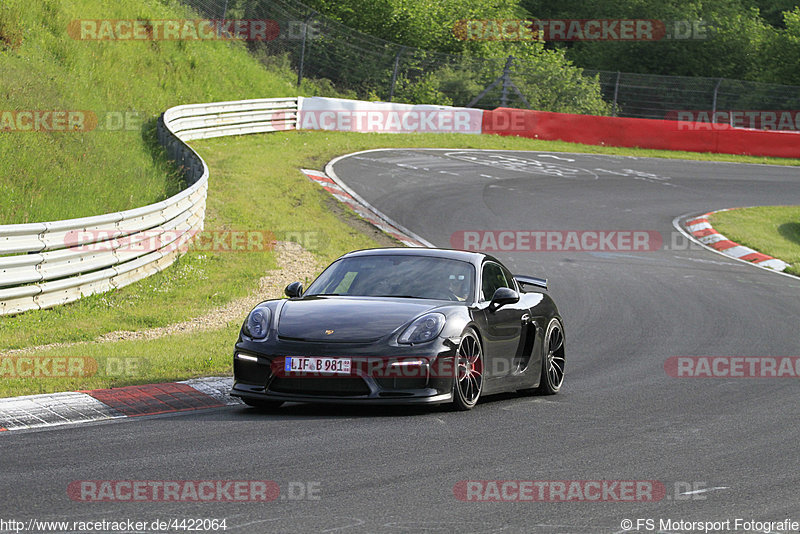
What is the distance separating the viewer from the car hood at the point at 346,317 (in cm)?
759

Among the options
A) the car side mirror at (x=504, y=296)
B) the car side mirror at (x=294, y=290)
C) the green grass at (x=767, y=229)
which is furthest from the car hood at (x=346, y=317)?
the green grass at (x=767, y=229)

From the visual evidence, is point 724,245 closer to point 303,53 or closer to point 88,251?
point 88,251

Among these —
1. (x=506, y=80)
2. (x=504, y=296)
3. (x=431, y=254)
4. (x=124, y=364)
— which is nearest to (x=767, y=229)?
(x=431, y=254)

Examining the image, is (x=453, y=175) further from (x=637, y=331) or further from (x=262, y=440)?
(x=262, y=440)

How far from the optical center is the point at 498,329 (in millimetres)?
8664

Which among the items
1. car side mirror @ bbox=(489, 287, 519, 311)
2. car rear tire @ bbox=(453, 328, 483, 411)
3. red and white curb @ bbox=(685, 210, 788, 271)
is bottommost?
red and white curb @ bbox=(685, 210, 788, 271)

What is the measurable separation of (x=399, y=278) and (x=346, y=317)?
1.08 m

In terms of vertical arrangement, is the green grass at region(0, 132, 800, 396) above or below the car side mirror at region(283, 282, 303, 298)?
below

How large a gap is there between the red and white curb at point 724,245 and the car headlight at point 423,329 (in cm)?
1367

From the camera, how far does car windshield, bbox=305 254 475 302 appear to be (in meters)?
8.65

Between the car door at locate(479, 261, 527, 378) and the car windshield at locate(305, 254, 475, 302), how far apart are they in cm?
19

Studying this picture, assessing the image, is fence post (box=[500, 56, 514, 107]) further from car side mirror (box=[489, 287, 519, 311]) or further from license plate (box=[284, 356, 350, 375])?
license plate (box=[284, 356, 350, 375])

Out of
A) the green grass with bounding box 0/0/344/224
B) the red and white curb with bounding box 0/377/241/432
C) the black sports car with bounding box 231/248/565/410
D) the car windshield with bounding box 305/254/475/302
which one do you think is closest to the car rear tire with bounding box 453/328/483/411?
the black sports car with bounding box 231/248/565/410

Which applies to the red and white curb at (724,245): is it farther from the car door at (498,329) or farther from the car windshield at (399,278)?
the car windshield at (399,278)
